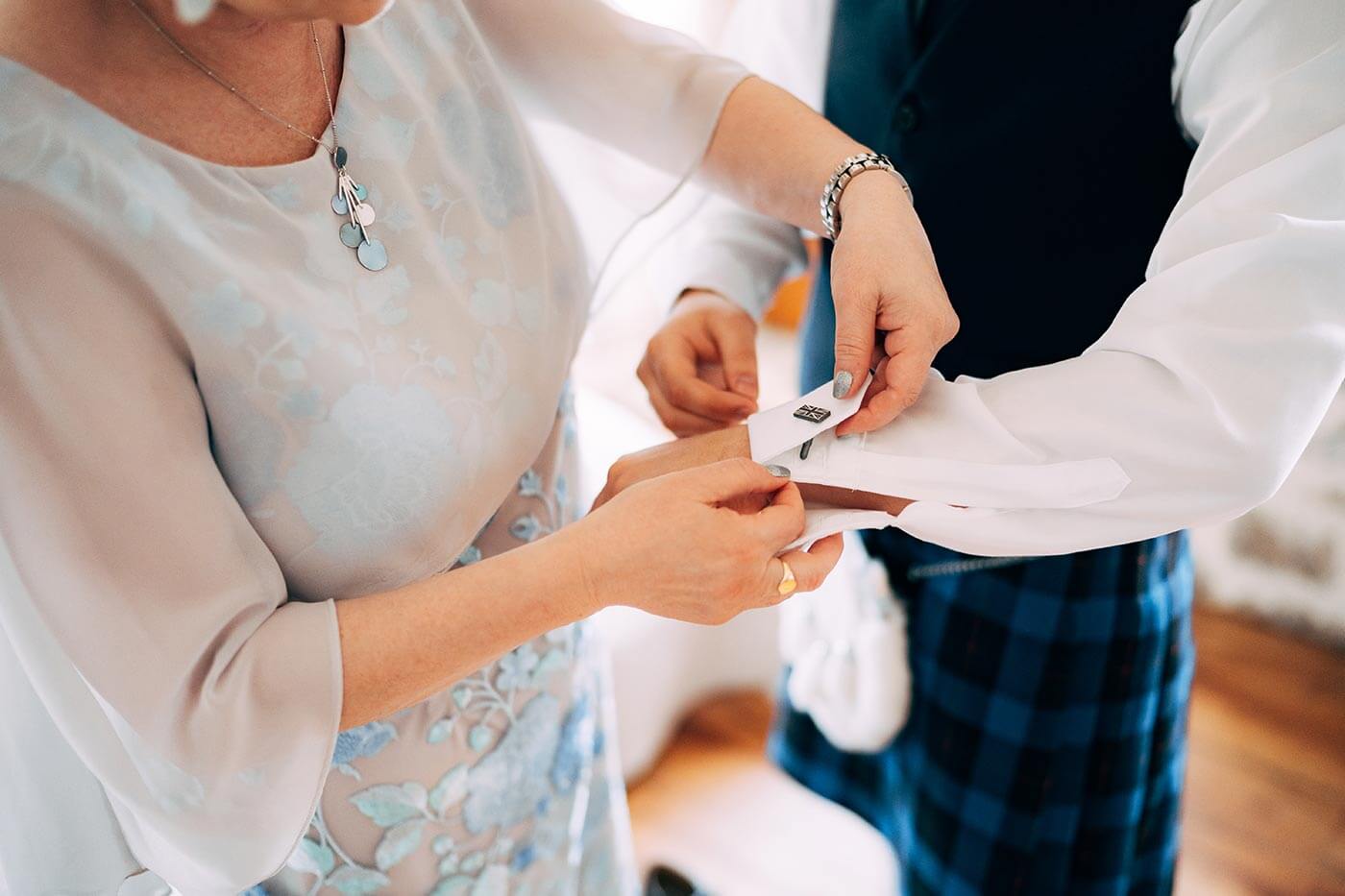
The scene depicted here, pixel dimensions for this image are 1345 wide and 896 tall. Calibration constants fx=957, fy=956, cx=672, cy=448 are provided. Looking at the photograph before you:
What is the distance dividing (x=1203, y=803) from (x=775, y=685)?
88 centimetres

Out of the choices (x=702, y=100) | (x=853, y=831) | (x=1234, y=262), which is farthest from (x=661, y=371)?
(x=853, y=831)

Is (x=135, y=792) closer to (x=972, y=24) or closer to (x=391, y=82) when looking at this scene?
(x=391, y=82)

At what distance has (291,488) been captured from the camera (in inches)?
24.4

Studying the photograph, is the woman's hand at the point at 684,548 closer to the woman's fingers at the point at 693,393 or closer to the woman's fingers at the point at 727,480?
the woman's fingers at the point at 727,480

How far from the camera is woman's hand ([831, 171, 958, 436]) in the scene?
2.33 feet

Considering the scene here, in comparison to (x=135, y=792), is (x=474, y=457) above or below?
above

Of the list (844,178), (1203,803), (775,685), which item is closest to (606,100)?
(844,178)

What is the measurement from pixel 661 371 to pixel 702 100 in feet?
0.82

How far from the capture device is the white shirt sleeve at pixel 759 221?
3.40 feet

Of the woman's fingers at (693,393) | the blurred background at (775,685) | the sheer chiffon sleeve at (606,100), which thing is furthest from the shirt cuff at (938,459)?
the blurred background at (775,685)

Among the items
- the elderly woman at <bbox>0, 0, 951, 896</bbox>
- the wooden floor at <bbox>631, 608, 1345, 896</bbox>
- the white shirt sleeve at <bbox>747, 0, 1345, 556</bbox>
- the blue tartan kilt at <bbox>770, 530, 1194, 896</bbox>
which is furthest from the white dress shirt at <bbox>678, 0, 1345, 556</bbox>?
the wooden floor at <bbox>631, 608, 1345, 896</bbox>

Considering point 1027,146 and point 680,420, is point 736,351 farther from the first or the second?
point 1027,146

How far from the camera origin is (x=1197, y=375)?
2.16 feet

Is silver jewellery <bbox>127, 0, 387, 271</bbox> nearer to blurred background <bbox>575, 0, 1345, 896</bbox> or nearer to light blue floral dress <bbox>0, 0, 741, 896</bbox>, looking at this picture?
light blue floral dress <bbox>0, 0, 741, 896</bbox>
